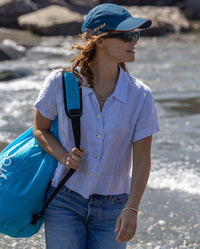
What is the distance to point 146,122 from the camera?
2570 millimetres

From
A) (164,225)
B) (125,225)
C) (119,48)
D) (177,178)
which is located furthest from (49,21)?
(125,225)

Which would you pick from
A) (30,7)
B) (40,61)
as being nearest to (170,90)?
(40,61)

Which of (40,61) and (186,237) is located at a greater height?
(186,237)

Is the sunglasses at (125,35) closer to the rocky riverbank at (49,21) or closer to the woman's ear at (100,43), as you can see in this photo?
the woman's ear at (100,43)

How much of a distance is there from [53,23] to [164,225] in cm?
1403

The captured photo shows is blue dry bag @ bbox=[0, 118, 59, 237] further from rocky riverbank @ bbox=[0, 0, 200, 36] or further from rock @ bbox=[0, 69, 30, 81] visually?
rocky riverbank @ bbox=[0, 0, 200, 36]

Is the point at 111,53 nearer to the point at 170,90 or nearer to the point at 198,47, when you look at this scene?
the point at 170,90

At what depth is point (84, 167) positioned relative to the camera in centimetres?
260

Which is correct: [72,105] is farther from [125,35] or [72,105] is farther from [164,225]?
[164,225]

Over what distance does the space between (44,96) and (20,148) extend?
1.01 feet

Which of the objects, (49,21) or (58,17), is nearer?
(49,21)

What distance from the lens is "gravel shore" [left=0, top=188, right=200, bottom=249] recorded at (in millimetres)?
4273

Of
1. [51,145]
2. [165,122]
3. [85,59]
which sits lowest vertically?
[165,122]

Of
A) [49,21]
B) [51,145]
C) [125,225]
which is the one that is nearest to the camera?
[125,225]
